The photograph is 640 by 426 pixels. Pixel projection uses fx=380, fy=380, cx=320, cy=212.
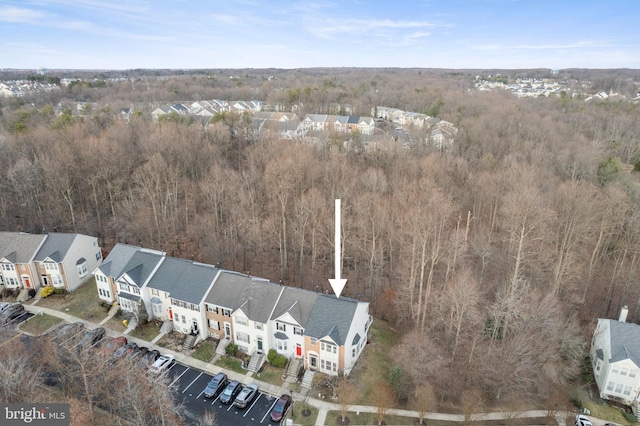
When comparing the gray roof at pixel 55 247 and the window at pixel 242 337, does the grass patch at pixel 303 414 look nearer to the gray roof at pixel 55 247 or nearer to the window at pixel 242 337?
the window at pixel 242 337

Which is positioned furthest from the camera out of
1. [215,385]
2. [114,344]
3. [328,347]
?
[114,344]

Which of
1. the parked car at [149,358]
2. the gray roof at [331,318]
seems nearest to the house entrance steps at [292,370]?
the gray roof at [331,318]

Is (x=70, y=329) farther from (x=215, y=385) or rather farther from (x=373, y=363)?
(x=373, y=363)

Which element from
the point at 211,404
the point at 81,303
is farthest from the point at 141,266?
the point at 211,404

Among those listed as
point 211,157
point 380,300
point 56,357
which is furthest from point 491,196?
point 56,357

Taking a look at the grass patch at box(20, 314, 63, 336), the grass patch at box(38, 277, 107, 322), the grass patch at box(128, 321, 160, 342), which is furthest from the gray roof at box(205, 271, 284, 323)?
the grass patch at box(20, 314, 63, 336)

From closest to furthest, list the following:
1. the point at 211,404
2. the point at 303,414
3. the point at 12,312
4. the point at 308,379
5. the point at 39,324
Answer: the point at 303,414 → the point at 211,404 → the point at 308,379 → the point at 39,324 → the point at 12,312

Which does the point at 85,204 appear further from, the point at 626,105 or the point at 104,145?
the point at 626,105
